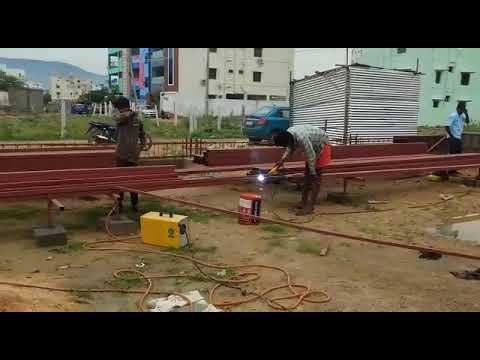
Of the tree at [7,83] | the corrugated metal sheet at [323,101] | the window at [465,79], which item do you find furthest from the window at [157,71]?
the corrugated metal sheet at [323,101]

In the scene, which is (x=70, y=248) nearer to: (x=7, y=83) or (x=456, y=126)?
(x=456, y=126)

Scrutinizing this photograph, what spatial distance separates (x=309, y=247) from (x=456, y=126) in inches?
278

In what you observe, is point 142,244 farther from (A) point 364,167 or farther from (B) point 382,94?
(B) point 382,94

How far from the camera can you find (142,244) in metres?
5.72

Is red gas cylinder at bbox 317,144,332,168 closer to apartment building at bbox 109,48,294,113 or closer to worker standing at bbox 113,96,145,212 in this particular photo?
worker standing at bbox 113,96,145,212

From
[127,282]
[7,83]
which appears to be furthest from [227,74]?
[127,282]

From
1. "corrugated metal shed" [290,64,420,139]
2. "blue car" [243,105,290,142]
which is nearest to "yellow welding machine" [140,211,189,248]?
"corrugated metal shed" [290,64,420,139]

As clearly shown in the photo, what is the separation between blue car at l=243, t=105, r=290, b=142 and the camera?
1783 centimetres

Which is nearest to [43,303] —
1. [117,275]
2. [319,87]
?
[117,275]

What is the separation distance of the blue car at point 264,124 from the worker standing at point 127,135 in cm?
1085

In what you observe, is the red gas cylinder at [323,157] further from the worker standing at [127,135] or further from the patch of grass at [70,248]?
the patch of grass at [70,248]

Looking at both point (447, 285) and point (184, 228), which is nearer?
point (447, 285)

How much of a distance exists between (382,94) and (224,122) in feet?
41.0

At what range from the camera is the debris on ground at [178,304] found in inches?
152
